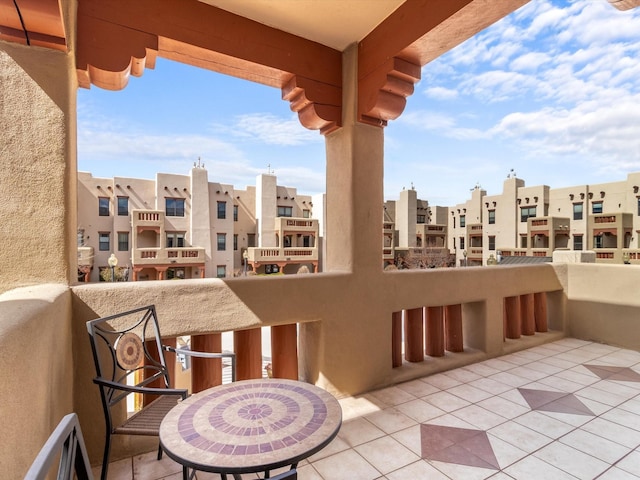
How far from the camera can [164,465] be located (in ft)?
6.44

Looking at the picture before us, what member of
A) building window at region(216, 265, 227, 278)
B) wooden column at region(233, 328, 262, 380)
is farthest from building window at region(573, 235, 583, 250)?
wooden column at region(233, 328, 262, 380)

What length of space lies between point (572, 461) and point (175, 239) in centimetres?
1984

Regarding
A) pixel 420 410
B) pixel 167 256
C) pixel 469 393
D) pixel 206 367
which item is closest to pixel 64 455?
pixel 206 367

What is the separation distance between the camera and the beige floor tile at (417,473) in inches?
72.2

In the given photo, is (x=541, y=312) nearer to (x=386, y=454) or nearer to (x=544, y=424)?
(x=544, y=424)

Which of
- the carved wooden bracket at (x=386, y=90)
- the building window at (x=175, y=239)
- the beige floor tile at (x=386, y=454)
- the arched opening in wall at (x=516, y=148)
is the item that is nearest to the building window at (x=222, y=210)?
the building window at (x=175, y=239)

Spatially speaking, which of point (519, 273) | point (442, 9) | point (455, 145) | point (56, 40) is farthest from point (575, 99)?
point (56, 40)

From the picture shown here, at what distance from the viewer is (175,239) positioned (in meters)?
18.8

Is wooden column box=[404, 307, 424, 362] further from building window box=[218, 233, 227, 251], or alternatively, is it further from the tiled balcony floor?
building window box=[218, 233, 227, 251]

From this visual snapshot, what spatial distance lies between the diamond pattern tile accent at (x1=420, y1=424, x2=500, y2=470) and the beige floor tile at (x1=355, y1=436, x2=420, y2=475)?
4.9 inches

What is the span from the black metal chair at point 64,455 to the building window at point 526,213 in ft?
97.8

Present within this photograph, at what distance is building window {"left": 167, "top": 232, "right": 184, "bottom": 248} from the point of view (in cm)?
1859

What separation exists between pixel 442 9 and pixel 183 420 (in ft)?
9.53

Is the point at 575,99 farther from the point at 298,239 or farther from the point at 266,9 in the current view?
the point at 266,9
